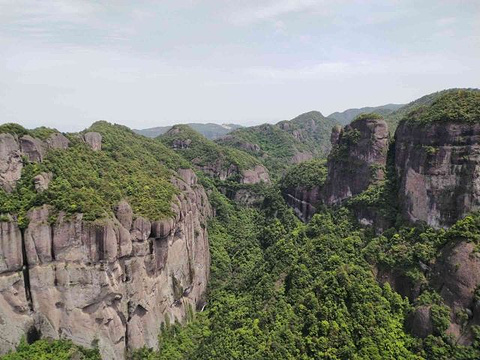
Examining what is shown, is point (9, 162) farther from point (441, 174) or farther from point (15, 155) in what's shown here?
point (441, 174)

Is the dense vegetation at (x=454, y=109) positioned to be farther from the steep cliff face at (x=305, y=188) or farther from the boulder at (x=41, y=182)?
the boulder at (x=41, y=182)

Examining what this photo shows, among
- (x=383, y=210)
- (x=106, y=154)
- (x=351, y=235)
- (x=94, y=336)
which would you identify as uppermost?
(x=106, y=154)

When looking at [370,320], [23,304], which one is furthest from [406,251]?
[23,304]

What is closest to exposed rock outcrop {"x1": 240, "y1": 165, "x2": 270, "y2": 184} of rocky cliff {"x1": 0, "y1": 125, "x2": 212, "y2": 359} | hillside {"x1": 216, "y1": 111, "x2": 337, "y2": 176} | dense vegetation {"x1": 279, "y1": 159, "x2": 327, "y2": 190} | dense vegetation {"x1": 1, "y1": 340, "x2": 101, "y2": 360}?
dense vegetation {"x1": 279, "y1": 159, "x2": 327, "y2": 190}

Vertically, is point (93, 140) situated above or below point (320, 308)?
above

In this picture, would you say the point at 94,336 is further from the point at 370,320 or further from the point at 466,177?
the point at 466,177

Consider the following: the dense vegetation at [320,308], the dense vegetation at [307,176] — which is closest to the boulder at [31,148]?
the dense vegetation at [320,308]

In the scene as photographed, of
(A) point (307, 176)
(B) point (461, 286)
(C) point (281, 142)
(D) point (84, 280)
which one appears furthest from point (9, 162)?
(C) point (281, 142)
